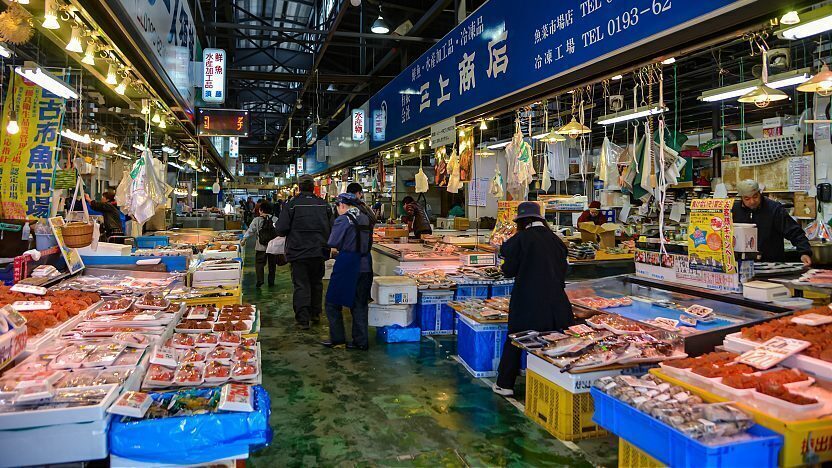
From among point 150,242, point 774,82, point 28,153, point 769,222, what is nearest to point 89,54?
point 28,153

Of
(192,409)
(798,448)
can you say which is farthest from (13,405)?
(798,448)

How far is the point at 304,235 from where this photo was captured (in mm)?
7656

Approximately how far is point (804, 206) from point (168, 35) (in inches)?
431

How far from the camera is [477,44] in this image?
663 centimetres

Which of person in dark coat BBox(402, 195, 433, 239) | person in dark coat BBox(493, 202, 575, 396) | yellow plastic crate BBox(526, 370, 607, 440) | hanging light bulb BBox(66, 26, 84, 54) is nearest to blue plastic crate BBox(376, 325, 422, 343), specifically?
person in dark coat BBox(493, 202, 575, 396)

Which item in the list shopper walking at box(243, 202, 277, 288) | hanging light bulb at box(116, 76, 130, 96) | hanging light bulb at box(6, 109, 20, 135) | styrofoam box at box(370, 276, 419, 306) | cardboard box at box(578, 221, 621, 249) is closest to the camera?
hanging light bulb at box(6, 109, 20, 135)

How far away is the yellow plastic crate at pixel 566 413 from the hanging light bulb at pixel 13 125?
6.65 meters

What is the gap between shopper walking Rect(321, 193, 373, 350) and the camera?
6.57m

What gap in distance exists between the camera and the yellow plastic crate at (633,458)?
2857 millimetres

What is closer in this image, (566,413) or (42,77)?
(566,413)

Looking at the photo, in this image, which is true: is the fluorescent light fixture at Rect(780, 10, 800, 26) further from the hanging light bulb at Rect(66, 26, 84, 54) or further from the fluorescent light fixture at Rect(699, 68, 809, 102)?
the hanging light bulb at Rect(66, 26, 84, 54)

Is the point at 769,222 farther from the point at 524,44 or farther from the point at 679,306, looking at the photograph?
the point at 524,44

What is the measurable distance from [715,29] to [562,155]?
6.22 m

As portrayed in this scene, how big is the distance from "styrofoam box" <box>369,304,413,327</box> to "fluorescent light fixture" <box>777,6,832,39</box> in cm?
506
